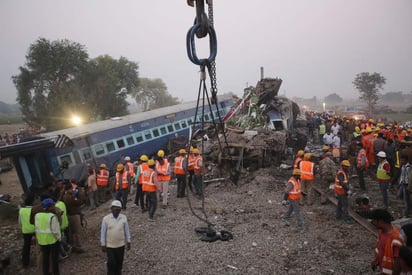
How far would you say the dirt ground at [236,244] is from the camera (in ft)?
18.0

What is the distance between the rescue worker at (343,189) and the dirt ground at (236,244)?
232 mm

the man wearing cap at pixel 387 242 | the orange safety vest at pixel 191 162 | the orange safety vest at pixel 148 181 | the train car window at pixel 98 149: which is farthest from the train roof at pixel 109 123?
the man wearing cap at pixel 387 242

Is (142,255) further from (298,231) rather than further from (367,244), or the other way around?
(367,244)

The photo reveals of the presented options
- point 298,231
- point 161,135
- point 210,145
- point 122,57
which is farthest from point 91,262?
point 122,57

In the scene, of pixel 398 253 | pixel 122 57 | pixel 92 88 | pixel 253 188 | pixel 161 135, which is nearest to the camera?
pixel 398 253

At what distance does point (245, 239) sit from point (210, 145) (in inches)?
264

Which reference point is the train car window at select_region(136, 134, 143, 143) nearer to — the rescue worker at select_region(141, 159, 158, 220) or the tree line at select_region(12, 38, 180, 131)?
the rescue worker at select_region(141, 159, 158, 220)

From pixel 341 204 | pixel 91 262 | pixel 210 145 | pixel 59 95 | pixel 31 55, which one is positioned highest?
pixel 31 55

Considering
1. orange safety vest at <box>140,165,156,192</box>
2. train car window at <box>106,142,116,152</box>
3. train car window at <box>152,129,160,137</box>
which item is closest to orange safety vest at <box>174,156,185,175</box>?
orange safety vest at <box>140,165,156,192</box>

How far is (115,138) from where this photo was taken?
14930 millimetres

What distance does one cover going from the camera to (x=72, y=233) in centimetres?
647

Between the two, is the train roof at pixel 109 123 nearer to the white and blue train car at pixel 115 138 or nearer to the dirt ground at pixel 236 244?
the white and blue train car at pixel 115 138

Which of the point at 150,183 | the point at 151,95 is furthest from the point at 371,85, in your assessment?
the point at 150,183

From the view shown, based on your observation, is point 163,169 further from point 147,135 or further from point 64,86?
point 64,86
